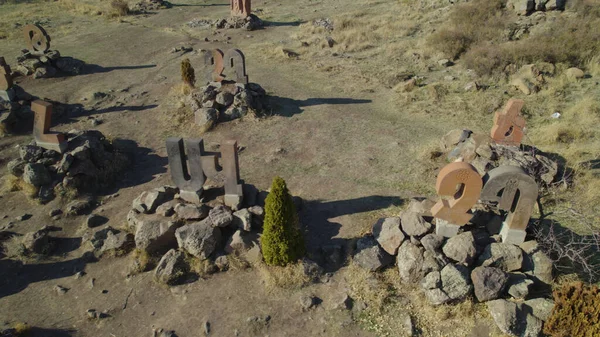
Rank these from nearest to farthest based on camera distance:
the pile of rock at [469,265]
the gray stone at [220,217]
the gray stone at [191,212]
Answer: the pile of rock at [469,265], the gray stone at [220,217], the gray stone at [191,212]

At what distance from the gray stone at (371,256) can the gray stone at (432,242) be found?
98cm

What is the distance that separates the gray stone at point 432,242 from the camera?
9.64 metres

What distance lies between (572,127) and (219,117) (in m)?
14.6

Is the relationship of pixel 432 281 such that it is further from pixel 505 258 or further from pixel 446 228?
pixel 505 258

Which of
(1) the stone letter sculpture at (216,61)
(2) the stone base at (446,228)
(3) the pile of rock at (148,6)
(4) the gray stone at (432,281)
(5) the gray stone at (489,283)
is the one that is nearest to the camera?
(5) the gray stone at (489,283)

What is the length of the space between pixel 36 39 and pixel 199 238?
65.3ft

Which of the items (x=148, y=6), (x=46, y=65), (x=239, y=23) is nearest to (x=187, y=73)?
(x=46, y=65)

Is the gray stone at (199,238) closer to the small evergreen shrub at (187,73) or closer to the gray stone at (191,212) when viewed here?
the gray stone at (191,212)

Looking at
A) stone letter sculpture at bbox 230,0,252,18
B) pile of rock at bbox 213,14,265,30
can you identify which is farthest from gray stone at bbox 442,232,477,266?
stone letter sculpture at bbox 230,0,252,18

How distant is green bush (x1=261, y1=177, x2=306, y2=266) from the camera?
31.3 ft

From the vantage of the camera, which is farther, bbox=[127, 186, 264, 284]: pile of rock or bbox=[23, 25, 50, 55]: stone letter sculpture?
bbox=[23, 25, 50, 55]: stone letter sculpture

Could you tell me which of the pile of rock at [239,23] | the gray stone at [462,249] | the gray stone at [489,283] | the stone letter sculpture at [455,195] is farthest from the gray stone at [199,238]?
the pile of rock at [239,23]

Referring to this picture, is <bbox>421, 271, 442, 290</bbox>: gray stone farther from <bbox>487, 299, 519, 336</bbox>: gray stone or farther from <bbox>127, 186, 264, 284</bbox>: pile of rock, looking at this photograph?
<bbox>127, 186, 264, 284</bbox>: pile of rock

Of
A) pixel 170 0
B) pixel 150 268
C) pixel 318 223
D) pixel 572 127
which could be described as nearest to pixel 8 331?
pixel 150 268
